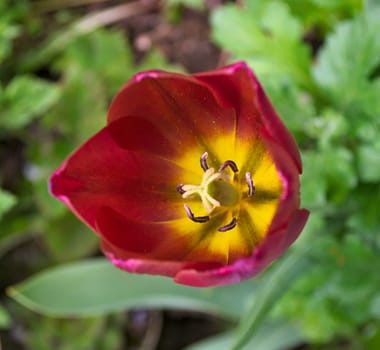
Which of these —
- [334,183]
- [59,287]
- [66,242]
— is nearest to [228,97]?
[334,183]

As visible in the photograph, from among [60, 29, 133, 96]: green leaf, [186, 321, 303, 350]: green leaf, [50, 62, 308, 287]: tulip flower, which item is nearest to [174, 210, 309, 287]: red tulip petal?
[50, 62, 308, 287]: tulip flower

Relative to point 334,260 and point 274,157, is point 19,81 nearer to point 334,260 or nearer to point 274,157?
point 334,260

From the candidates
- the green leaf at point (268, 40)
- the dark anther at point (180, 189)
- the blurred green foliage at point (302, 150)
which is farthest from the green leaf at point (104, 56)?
the dark anther at point (180, 189)

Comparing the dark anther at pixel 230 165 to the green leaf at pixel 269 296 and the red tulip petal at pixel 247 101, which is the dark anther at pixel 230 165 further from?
the green leaf at pixel 269 296

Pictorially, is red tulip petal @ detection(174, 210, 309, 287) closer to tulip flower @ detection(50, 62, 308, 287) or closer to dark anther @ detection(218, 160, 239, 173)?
tulip flower @ detection(50, 62, 308, 287)

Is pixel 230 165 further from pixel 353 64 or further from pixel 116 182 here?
pixel 353 64

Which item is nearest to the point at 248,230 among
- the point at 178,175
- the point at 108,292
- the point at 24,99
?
the point at 178,175
